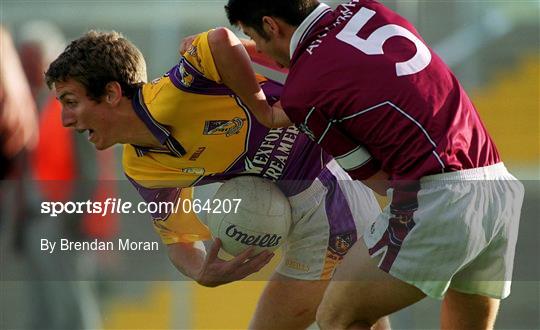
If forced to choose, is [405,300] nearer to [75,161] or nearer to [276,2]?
[276,2]

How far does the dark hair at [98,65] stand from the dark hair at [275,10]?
0.67 metres

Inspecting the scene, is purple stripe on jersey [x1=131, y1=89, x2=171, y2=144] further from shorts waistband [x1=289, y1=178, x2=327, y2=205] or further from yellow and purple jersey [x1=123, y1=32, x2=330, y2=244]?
shorts waistband [x1=289, y1=178, x2=327, y2=205]

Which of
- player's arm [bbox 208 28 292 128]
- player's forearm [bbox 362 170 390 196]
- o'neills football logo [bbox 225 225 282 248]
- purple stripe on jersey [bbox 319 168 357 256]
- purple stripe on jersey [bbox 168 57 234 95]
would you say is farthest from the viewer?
purple stripe on jersey [bbox 319 168 357 256]

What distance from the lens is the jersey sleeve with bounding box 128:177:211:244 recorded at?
12.0 feet

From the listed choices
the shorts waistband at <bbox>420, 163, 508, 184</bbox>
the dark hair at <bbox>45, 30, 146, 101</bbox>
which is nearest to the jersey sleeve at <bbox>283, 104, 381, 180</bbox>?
the shorts waistband at <bbox>420, 163, 508, 184</bbox>

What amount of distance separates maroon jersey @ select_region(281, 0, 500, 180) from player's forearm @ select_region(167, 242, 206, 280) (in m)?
1.00

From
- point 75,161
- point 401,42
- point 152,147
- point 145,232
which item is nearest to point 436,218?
point 401,42

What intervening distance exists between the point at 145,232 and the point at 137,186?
21.9 inches

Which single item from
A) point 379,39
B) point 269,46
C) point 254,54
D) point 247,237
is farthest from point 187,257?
point 379,39

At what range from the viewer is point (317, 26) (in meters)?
2.91

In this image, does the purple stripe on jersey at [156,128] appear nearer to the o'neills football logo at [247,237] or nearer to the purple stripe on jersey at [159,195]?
the purple stripe on jersey at [159,195]

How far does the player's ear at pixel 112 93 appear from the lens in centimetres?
347

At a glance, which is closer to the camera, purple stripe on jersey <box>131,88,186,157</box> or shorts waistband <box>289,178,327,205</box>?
purple stripe on jersey <box>131,88,186,157</box>

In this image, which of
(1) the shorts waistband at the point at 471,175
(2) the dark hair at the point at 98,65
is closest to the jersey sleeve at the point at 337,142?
(1) the shorts waistband at the point at 471,175
